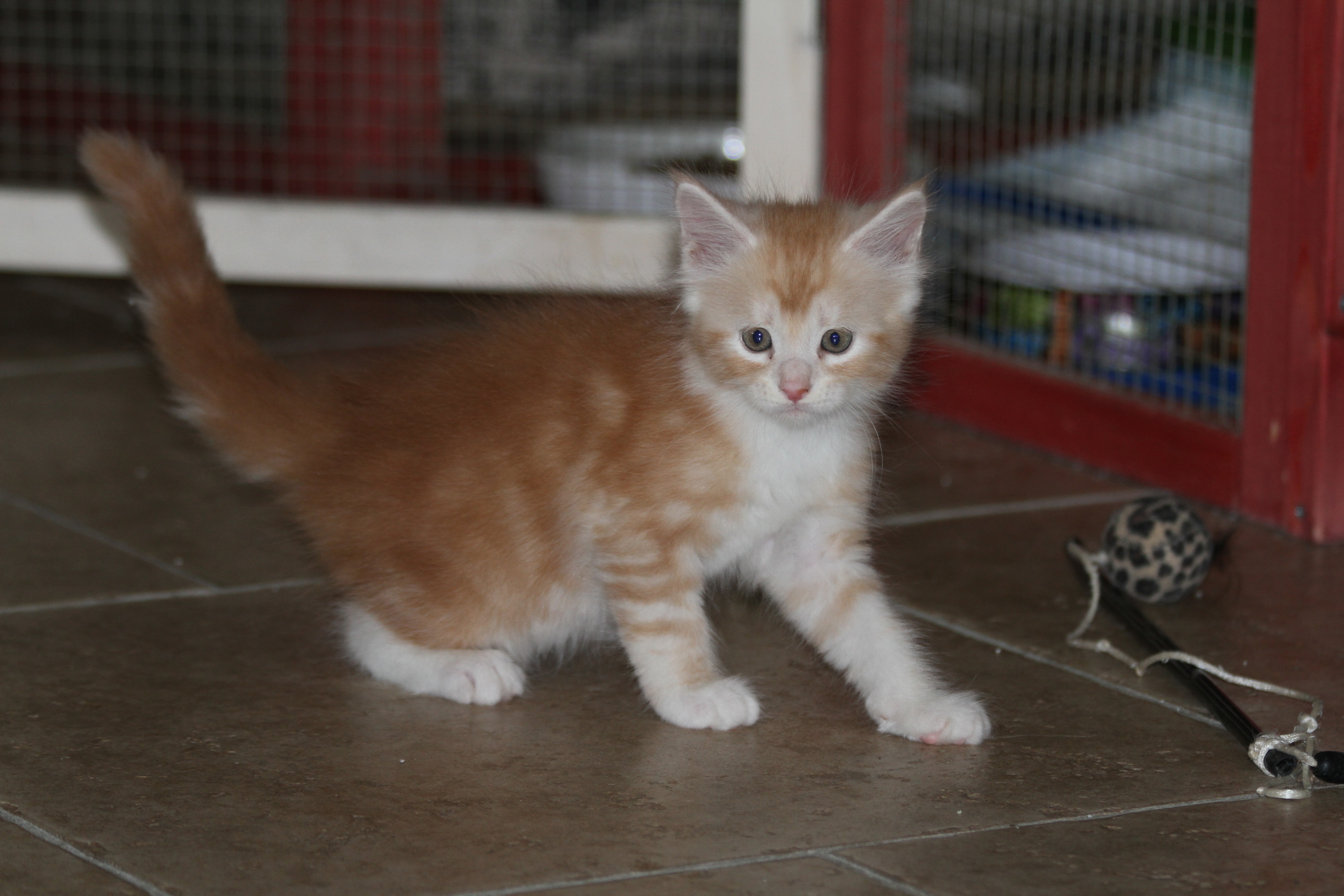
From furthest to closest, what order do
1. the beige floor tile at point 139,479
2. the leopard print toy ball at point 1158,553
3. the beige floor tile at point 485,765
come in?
the beige floor tile at point 139,479 → the leopard print toy ball at point 1158,553 → the beige floor tile at point 485,765

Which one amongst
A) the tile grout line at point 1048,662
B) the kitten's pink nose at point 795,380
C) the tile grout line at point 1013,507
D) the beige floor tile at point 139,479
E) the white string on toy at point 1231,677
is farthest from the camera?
the tile grout line at point 1013,507

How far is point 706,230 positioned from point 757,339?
16 cm

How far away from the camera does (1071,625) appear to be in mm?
2438

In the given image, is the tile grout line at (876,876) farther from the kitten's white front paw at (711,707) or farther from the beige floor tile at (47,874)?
the beige floor tile at (47,874)

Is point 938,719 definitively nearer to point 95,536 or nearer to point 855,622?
point 855,622

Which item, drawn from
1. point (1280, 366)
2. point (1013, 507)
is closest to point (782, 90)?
point (1013, 507)

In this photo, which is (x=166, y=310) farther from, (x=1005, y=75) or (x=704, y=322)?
(x=1005, y=75)

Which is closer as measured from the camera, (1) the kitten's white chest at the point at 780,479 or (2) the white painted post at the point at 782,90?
(1) the kitten's white chest at the point at 780,479

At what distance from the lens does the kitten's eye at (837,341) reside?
2.05 metres

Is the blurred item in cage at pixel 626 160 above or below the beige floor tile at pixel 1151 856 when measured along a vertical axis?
above

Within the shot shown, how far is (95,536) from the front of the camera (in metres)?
2.81

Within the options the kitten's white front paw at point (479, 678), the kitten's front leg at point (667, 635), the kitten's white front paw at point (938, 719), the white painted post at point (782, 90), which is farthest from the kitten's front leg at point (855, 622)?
the white painted post at point (782, 90)

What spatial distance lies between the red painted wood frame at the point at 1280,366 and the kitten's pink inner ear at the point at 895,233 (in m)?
0.25

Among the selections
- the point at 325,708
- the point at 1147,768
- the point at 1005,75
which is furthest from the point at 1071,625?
the point at 1005,75
